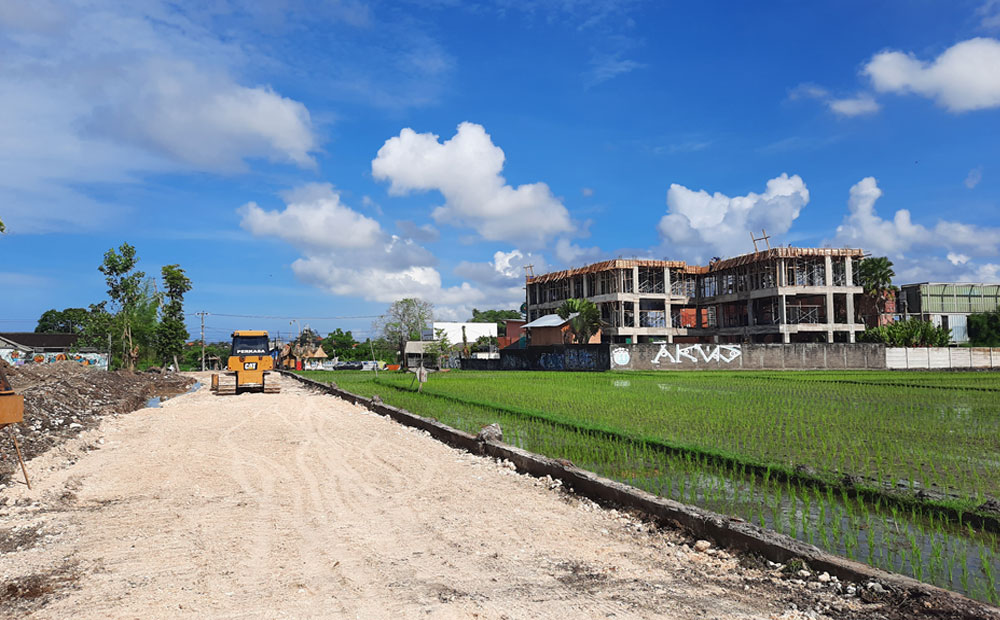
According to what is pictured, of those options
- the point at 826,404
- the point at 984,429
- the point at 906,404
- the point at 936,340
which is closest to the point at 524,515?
the point at 984,429

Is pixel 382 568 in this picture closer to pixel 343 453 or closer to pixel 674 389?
pixel 343 453

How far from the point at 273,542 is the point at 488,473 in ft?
13.9

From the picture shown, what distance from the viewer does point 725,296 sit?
6769 centimetres

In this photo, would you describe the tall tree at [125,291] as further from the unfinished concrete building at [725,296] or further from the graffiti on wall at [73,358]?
the unfinished concrete building at [725,296]

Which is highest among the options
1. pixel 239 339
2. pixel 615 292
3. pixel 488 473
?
pixel 615 292

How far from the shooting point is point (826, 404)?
18078 millimetres

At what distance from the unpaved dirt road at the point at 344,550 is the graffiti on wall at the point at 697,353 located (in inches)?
1380

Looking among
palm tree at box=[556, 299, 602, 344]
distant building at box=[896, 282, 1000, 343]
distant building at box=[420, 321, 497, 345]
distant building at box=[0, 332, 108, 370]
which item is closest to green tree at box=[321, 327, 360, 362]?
distant building at box=[420, 321, 497, 345]

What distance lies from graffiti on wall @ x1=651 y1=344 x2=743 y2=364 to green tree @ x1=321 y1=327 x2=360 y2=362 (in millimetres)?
67708

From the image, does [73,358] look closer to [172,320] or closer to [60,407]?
[172,320]

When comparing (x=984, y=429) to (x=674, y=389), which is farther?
A: (x=674, y=389)

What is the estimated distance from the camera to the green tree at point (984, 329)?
64625mm

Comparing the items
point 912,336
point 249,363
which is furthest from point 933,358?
point 249,363

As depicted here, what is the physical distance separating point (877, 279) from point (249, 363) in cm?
5697
